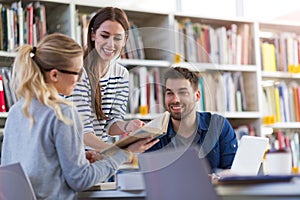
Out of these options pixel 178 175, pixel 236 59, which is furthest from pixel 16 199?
pixel 236 59

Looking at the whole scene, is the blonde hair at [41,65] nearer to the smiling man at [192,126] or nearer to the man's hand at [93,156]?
the man's hand at [93,156]

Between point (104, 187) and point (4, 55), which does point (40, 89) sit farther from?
point (4, 55)

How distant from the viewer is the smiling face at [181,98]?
2.31m

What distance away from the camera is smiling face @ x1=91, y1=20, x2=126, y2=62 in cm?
219

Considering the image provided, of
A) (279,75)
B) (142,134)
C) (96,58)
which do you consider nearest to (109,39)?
(96,58)

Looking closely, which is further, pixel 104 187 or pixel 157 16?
pixel 157 16

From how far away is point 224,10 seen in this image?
4.36 m

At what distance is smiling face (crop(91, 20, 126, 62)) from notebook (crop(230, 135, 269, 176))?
0.57 meters

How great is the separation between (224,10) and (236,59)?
437mm

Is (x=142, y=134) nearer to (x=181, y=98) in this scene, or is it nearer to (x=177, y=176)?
(x=177, y=176)

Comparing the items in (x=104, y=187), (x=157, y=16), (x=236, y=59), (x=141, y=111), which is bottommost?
(x=104, y=187)

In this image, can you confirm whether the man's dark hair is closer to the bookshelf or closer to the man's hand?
the man's hand

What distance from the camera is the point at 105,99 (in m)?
2.17

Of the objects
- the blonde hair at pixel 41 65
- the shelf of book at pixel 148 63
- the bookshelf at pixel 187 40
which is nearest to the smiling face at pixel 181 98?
the blonde hair at pixel 41 65
